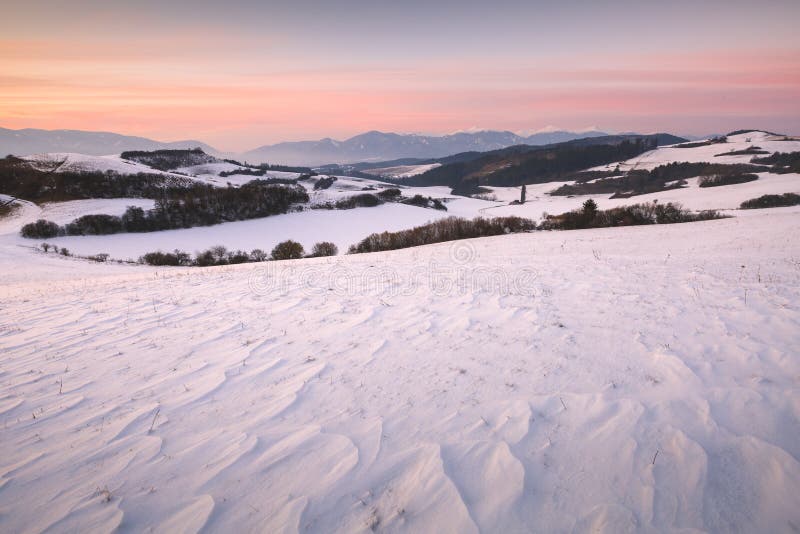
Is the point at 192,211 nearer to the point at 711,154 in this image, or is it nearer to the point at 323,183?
the point at 323,183

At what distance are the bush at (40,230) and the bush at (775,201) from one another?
102 m

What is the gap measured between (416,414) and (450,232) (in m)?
31.0

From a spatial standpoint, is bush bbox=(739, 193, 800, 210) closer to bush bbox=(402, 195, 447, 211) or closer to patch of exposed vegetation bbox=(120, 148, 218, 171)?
bush bbox=(402, 195, 447, 211)

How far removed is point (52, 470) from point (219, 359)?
2653mm

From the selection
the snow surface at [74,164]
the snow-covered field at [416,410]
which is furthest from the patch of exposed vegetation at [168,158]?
the snow-covered field at [416,410]

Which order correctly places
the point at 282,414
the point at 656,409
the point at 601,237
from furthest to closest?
1. the point at 601,237
2. the point at 282,414
3. the point at 656,409

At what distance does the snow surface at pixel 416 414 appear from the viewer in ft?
10.6

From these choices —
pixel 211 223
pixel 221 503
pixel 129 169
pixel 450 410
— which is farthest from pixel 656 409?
pixel 129 169

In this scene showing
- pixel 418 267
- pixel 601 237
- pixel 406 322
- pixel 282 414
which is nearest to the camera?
pixel 282 414

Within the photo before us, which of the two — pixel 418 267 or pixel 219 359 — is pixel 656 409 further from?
pixel 418 267

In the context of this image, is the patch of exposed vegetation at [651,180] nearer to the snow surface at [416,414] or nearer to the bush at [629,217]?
the bush at [629,217]

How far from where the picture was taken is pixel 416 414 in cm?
456

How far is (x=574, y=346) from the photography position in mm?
6188

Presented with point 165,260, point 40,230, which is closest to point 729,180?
point 165,260
